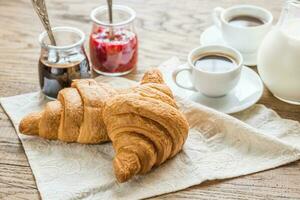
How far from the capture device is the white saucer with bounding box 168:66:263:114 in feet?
3.76

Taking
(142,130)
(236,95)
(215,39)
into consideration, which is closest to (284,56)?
(236,95)

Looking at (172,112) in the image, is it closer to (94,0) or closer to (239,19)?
(239,19)

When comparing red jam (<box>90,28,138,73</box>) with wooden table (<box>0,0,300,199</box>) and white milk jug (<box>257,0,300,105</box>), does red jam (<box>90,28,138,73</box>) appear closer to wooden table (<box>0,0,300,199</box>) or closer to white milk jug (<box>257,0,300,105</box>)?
wooden table (<box>0,0,300,199</box>)

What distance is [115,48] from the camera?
3.93ft

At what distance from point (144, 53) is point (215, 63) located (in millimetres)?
183

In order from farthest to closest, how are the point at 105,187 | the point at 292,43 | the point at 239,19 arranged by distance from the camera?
the point at 239,19 < the point at 292,43 < the point at 105,187

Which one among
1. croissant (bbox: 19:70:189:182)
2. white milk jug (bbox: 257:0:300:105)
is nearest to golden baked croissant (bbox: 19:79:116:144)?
croissant (bbox: 19:70:189:182)

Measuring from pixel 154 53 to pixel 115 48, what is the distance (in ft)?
0.40

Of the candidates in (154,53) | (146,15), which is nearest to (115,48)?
(154,53)

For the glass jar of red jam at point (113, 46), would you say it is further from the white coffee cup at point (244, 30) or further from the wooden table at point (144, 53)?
the white coffee cup at point (244, 30)

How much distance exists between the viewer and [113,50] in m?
1.20

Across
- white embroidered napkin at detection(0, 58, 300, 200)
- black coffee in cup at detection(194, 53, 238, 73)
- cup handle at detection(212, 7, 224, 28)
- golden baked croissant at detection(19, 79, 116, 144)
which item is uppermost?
cup handle at detection(212, 7, 224, 28)

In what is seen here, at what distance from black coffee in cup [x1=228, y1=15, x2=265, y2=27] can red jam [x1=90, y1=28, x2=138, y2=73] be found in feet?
0.70

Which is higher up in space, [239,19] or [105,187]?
[239,19]
